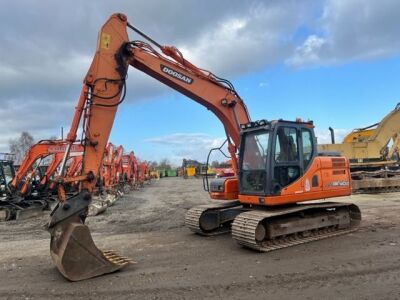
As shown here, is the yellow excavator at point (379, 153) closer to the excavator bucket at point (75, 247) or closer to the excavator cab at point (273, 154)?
the excavator cab at point (273, 154)

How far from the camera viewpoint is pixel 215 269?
23.8ft

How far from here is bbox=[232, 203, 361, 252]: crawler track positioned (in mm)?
8312

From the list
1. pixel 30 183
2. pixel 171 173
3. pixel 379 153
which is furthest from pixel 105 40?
pixel 171 173

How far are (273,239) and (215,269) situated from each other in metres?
2.03

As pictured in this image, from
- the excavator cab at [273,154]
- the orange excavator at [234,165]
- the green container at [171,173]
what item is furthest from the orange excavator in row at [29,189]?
the green container at [171,173]

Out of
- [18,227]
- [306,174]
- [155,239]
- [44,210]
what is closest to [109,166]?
[44,210]

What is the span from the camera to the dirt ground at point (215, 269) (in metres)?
6.06

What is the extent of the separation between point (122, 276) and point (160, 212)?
29.3ft

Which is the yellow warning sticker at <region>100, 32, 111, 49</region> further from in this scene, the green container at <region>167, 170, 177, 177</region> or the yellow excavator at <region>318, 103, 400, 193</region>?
the green container at <region>167, 170, 177, 177</region>

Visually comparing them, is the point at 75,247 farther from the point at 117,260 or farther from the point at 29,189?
the point at 29,189

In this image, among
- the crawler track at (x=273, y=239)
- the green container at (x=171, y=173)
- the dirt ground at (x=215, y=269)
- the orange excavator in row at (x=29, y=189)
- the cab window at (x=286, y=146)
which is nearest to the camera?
the dirt ground at (x=215, y=269)

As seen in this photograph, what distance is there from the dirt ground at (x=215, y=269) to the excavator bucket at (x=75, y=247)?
17cm

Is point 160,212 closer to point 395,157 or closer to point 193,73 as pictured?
point 193,73

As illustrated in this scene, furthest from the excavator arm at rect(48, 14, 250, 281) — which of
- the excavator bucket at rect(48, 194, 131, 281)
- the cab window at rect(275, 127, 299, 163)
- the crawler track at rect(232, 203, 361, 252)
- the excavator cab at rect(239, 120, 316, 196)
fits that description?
the crawler track at rect(232, 203, 361, 252)
